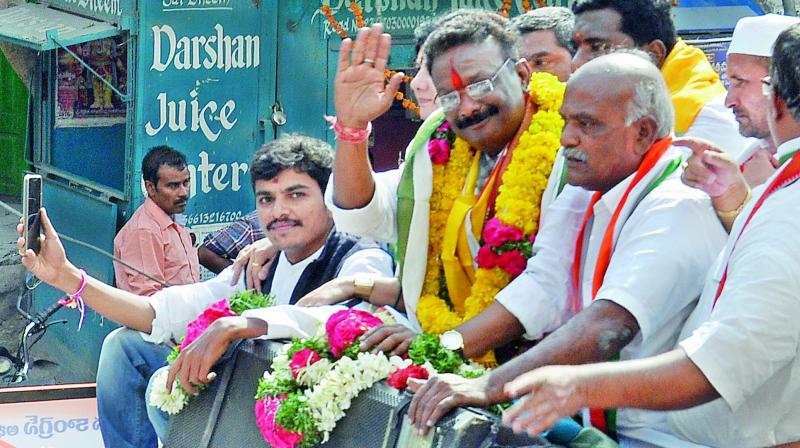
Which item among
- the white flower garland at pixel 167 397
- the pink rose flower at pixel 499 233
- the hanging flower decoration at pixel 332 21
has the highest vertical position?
the hanging flower decoration at pixel 332 21

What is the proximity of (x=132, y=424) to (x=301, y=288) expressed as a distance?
1024mm

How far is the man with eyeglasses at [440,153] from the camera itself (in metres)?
3.58

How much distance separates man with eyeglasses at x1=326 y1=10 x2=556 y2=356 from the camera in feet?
11.7

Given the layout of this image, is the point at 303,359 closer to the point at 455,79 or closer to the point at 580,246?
the point at 580,246

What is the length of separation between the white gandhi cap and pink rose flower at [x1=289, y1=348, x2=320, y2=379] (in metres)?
1.70

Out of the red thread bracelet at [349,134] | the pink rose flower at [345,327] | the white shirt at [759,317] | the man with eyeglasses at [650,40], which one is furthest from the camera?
the man with eyeglasses at [650,40]

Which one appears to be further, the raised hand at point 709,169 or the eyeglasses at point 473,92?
the eyeglasses at point 473,92

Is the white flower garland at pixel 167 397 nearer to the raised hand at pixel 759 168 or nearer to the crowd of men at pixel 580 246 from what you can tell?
the crowd of men at pixel 580 246

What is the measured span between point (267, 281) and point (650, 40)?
1.71 meters

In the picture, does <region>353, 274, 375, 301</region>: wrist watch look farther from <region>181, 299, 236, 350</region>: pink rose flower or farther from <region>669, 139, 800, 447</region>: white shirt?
<region>669, 139, 800, 447</region>: white shirt

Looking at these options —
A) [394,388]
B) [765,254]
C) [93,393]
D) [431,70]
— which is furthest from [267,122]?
[765,254]

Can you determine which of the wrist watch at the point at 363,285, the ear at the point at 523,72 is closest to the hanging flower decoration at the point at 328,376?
the wrist watch at the point at 363,285

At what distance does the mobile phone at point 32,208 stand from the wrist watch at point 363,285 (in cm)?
115

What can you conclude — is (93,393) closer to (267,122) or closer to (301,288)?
(301,288)
